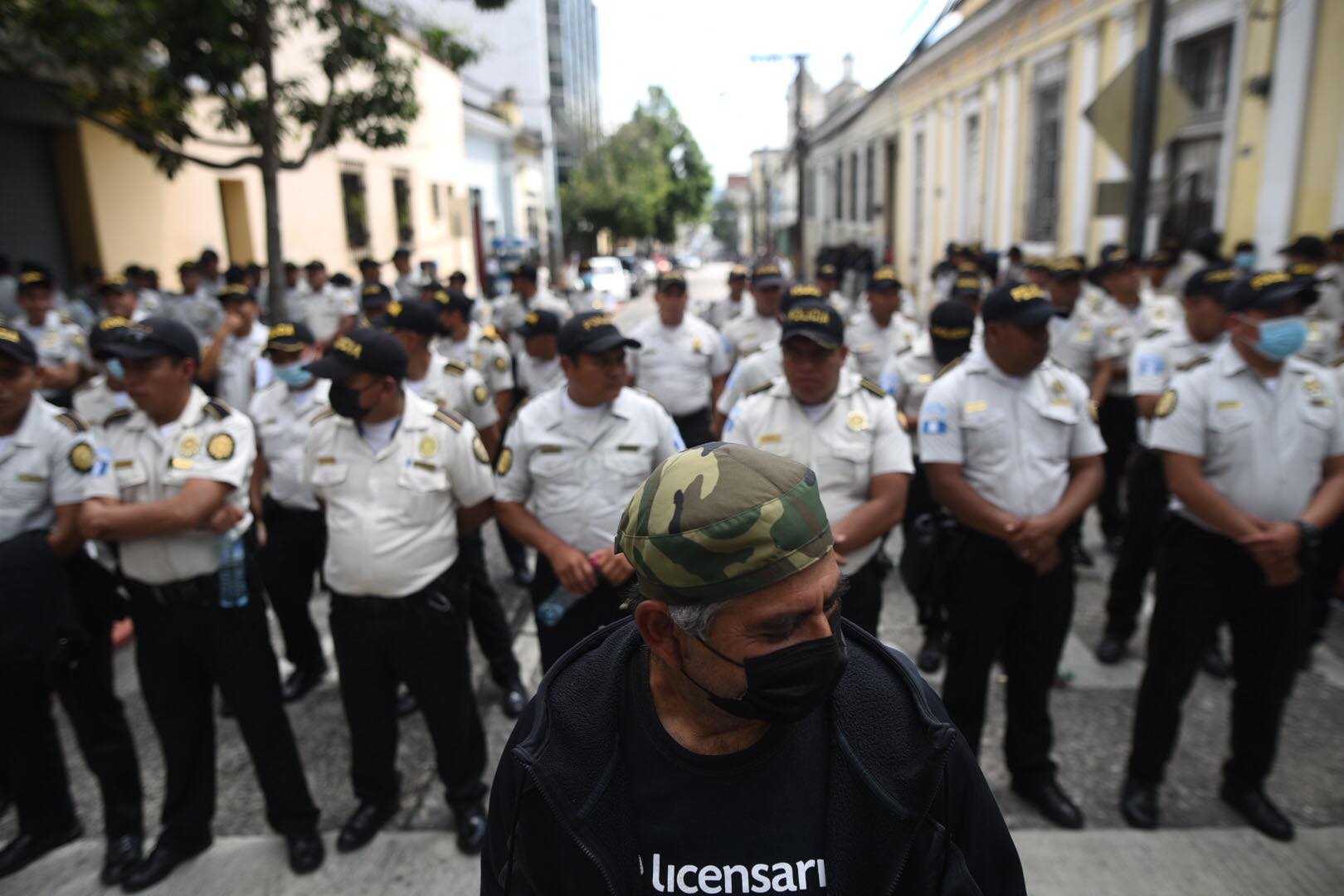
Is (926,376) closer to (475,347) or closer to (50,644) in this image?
(475,347)

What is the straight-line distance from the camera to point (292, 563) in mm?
4520

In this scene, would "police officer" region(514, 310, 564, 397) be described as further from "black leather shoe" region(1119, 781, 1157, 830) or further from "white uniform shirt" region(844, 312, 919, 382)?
"black leather shoe" region(1119, 781, 1157, 830)

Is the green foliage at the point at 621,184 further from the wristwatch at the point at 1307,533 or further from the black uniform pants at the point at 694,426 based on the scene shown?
the wristwatch at the point at 1307,533

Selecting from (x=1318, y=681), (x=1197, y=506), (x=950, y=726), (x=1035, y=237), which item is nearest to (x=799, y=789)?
(x=950, y=726)

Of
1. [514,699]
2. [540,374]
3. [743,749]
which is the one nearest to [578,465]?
[514,699]

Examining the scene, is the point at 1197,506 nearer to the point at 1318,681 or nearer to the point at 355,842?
the point at 1318,681

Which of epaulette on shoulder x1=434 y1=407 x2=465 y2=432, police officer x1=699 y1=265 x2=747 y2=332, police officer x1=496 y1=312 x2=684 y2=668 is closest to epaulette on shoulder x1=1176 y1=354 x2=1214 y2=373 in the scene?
police officer x1=496 y1=312 x2=684 y2=668

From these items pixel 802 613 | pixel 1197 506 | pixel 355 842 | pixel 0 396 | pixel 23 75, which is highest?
pixel 23 75

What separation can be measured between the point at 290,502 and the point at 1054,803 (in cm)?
381

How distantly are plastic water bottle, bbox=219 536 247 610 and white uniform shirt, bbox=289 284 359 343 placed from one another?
7394 millimetres

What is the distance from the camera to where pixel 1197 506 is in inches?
127

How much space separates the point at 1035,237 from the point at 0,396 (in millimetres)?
15988

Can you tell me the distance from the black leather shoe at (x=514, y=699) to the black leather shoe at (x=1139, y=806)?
2.75m

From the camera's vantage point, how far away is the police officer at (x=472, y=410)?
4.46 meters
